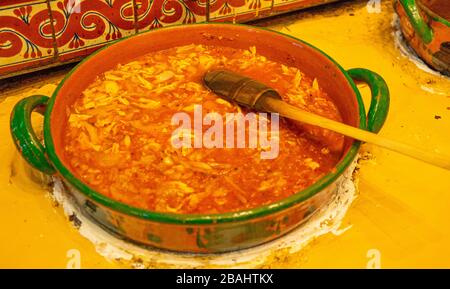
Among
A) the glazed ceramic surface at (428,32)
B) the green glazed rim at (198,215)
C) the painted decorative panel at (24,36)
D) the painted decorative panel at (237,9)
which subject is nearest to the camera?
the green glazed rim at (198,215)

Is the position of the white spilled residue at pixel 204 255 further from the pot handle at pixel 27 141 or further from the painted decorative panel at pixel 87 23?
the painted decorative panel at pixel 87 23

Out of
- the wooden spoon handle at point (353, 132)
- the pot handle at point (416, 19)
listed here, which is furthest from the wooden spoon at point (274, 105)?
the pot handle at point (416, 19)

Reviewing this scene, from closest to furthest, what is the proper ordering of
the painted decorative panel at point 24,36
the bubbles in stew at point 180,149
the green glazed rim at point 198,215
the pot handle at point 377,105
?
1. the green glazed rim at point 198,215
2. the bubbles in stew at point 180,149
3. the pot handle at point 377,105
4. the painted decorative panel at point 24,36

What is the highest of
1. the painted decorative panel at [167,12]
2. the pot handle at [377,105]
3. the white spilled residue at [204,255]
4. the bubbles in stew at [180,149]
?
the painted decorative panel at [167,12]

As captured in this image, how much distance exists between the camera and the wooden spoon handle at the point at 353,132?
93cm

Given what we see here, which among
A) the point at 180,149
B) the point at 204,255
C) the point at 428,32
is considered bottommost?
the point at 204,255

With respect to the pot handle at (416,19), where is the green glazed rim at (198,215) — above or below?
below

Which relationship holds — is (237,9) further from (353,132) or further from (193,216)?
(193,216)

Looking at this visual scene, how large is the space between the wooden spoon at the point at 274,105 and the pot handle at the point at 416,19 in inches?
24.3

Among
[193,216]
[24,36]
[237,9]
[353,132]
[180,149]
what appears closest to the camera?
[193,216]

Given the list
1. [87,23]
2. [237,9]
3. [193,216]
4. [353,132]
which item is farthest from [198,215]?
[237,9]

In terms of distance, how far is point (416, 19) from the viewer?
150 centimetres

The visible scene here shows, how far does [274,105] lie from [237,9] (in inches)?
27.0

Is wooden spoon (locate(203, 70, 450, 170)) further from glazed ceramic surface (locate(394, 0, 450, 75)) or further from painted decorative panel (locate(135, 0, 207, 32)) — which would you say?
glazed ceramic surface (locate(394, 0, 450, 75))
